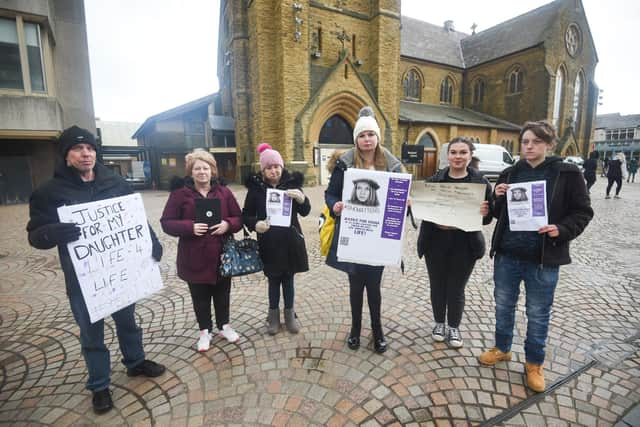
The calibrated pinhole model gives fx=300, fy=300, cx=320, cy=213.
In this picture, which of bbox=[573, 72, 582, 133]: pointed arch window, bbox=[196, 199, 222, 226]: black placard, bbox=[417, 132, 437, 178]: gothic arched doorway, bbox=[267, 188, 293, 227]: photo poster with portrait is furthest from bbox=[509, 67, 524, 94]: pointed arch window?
bbox=[196, 199, 222, 226]: black placard

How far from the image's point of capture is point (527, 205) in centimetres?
229

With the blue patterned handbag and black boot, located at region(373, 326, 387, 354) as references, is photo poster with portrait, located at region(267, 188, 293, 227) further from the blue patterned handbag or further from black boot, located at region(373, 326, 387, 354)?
black boot, located at region(373, 326, 387, 354)

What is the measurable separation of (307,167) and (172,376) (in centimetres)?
1576

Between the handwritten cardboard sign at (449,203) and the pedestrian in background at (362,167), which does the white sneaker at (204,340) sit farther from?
the handwritten cardboard sign at (449,203)

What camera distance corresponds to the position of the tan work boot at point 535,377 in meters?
2.38

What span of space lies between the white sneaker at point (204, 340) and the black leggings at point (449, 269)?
7.77ft

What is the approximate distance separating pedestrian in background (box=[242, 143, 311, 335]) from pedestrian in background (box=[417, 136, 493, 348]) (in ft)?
4.17

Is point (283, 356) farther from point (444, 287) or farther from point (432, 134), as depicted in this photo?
point (432, 134)

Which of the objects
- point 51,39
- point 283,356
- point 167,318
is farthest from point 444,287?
point 51,39

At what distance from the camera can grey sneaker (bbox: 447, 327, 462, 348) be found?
298cm

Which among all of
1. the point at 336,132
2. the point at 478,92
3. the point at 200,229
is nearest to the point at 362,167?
the point at 200,229

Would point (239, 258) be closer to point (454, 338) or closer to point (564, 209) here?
point (454, 338)

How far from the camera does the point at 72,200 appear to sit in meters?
2.15

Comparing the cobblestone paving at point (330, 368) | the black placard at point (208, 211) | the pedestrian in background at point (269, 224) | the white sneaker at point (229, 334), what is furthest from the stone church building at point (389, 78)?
the black placard at point (208, 211)
